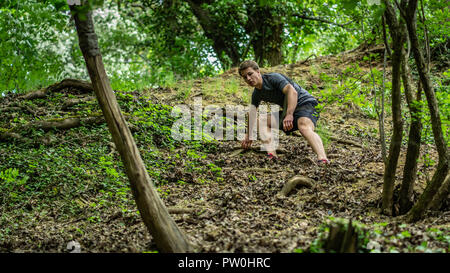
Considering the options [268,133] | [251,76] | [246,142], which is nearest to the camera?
[251,76]

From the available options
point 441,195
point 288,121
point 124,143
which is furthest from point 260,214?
point 288,121

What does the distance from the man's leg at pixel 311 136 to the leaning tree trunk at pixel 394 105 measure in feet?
5.86

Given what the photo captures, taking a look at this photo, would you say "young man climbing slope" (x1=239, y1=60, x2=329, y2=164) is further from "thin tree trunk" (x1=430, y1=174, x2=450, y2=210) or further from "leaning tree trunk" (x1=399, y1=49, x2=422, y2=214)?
"thin tree trunk" (x1=430, y1=174, x2=450, y2=210)

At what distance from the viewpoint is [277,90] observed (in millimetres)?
6238

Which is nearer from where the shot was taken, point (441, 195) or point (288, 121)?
point (441, 195)

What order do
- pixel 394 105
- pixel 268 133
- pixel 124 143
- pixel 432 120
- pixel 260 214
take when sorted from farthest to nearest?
1. pixel 268 133
2. pixel 260 214
3. pixel 394 105
4. pixel 432 120
5. pixel 124 143

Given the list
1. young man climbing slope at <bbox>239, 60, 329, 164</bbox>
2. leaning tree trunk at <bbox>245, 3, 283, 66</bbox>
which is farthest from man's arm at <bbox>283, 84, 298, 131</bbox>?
leaning tree trunk at <bbox>245, 3, 283, 66</bbox>

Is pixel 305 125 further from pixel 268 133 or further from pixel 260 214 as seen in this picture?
pixel 260 214

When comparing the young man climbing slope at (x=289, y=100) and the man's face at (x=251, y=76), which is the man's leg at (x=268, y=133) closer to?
the young man climbing slope at (x=289, y=100)

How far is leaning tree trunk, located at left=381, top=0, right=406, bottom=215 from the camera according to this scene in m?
3.39

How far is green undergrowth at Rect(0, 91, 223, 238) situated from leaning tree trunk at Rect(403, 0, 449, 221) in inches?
111

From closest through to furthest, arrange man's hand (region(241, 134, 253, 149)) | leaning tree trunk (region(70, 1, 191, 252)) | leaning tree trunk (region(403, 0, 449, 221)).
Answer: leaning tree trunk (region(70, 1, 191, 252)), leaning tree trunk (region(403, 0, 449, 221)), man's hand (region(241, 134, 253, 149))

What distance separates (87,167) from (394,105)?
418 centimetres
